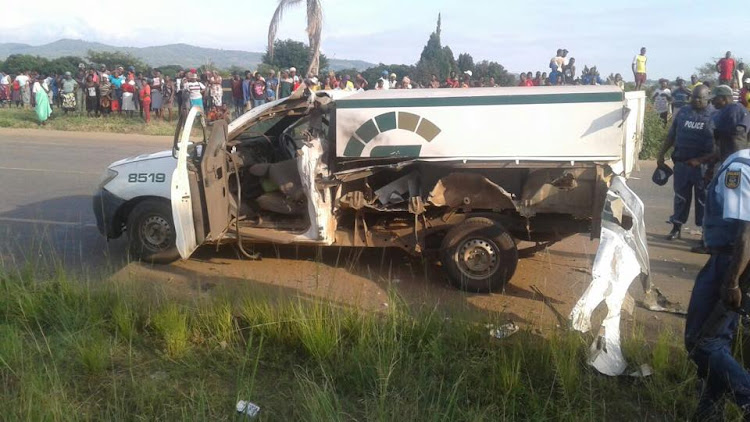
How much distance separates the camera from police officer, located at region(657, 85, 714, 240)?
A: 309 inches

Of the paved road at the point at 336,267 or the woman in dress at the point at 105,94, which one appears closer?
the paved road at the point at 336,267

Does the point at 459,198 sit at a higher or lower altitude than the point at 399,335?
higher

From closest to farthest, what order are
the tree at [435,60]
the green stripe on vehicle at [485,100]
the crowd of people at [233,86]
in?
the green stripe on vehicle at [485,100], the crowd of people at [233,86], the tree at [435,60]

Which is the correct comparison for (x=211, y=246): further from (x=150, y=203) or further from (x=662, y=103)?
(x=662, y=103)

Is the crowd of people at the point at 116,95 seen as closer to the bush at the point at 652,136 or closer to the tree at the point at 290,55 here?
the bush at the point at 652,136

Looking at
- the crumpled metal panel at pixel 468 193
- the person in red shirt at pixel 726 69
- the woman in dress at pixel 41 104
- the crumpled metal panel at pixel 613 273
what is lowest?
the crumpled metal panel at pixel 613 273

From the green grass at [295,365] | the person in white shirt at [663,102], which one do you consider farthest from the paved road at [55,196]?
the person in white shirt at [663,102]

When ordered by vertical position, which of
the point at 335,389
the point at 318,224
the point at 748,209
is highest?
the point at 748,209

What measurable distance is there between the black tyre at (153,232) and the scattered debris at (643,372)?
450 cm

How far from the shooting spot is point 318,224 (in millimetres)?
6223

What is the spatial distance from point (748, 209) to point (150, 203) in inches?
213

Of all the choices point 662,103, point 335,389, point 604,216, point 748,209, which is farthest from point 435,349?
point 662,103

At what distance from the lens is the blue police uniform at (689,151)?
25.8 feet

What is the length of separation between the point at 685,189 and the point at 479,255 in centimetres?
346
